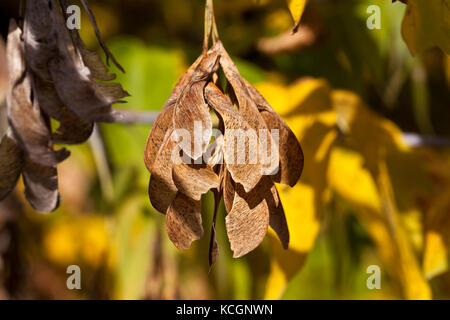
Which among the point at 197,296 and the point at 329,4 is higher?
the point at 329,4

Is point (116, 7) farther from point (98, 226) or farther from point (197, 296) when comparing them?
point (197, 296)

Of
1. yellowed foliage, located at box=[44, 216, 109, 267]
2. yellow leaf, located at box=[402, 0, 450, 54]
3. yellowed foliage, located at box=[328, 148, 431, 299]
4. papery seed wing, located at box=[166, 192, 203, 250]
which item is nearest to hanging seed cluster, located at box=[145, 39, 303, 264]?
papery seed wing, located at box=[166, 192, 203, 250]

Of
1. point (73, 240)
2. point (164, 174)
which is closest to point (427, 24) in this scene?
point (164, 174)

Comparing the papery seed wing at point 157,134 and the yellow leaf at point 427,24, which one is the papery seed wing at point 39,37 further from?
the yellow leaf at point 427,24

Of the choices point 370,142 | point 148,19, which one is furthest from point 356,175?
point 148,19
